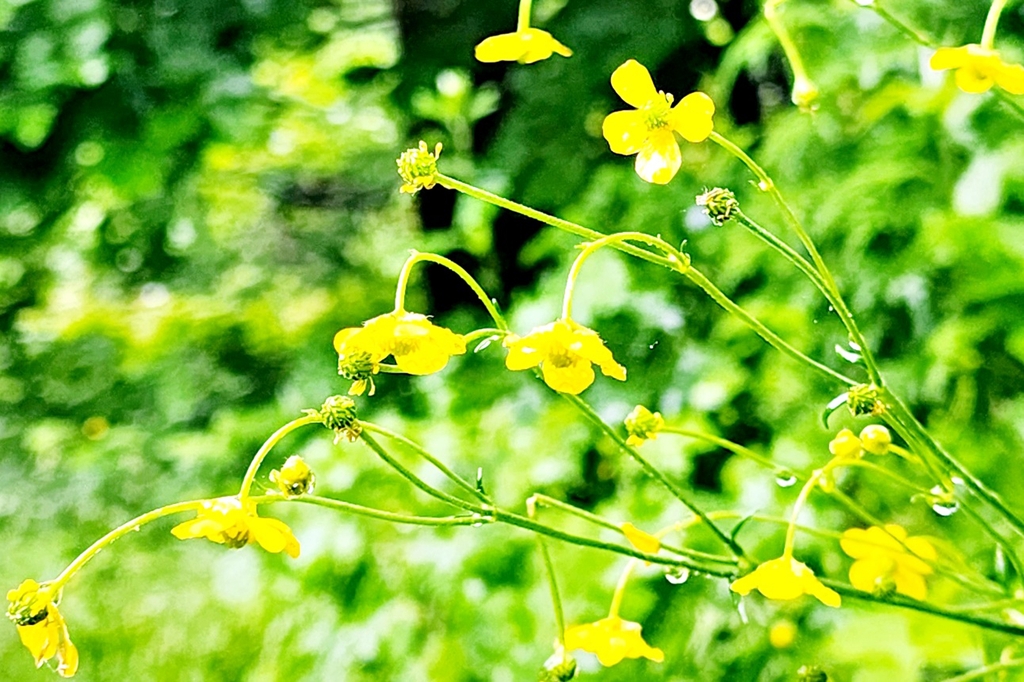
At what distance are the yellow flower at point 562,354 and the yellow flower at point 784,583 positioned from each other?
9cm

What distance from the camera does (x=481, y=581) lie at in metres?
0.74

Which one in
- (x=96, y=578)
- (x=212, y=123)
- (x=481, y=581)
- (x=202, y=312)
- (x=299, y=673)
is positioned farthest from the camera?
(x=202, y=312)

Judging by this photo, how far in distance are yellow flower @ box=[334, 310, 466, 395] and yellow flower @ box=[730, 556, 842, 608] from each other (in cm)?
13

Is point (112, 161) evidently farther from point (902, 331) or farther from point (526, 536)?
point (902, 331)

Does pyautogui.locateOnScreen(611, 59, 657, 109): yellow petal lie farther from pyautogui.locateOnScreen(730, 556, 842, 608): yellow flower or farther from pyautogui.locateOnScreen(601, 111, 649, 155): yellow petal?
pyautogui.locateOnScreen(730, 556, 842, 608): yellow flower

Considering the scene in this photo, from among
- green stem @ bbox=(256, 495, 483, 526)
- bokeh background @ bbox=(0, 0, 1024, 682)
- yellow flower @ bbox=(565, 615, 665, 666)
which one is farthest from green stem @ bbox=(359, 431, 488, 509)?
bokeh background @ bbox=(0, 0, 1024, 682)

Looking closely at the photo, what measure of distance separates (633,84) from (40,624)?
0.82ft

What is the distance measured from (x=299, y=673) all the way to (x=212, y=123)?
546mm

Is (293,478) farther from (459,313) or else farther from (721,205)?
(459,313)

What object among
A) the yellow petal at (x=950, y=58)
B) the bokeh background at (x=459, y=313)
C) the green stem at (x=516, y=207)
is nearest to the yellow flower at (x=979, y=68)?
the yellow petal at (x=950, y=58)

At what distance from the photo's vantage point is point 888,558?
40 centimetres

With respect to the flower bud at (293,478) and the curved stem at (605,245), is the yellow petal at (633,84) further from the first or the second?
the flower bud at (293,478)

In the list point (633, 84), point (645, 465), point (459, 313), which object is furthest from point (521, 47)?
Result: point (459, 313)

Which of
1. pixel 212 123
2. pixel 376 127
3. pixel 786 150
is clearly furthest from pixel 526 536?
pixel 376 127
